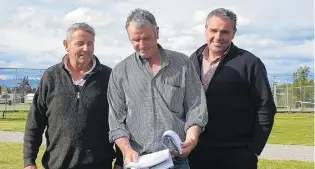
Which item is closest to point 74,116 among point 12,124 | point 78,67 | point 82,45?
point 78,67

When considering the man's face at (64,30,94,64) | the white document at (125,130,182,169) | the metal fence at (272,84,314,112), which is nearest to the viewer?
the white document at (125,130,182,169)

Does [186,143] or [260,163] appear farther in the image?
[260,163]

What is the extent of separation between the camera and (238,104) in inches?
175

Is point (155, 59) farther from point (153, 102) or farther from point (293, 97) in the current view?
point (293, 97)

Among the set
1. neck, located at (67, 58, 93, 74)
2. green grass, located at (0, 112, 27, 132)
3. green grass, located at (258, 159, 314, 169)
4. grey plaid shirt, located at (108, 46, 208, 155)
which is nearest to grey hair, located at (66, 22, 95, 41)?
neck, located at (67, 58, 93, 74)

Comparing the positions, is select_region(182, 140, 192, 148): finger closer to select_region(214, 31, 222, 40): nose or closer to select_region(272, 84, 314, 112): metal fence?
select_region(214, 31, 222, 40): nose

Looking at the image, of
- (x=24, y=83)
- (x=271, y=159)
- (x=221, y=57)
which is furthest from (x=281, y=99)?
(x=221, y=57)

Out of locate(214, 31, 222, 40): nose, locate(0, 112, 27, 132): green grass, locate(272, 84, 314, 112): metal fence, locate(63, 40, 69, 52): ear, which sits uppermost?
locate(214, 31, 222, 40): nose

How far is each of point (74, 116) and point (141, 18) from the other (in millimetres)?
1158

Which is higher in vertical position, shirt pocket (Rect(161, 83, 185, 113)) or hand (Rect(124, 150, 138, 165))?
shirt pocket (Rect(161, 83, 185, 113))

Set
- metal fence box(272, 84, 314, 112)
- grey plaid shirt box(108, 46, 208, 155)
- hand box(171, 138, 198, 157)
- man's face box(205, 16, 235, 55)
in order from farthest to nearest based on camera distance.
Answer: metal fence box(272, 84, 314, 112) < man's face box(205, 16, 235, 55) < grey plaid shirt box(108, 46, 208, 155) < hand box(171, 138, 198, 157)

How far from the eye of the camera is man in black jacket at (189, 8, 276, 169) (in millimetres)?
4422

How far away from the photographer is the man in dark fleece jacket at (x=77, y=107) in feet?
14.2

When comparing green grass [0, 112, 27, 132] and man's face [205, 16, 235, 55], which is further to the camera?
green grass [0, 112, 27, 132]
